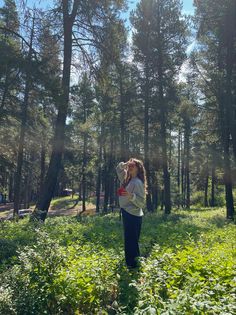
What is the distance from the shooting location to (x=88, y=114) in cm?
3466

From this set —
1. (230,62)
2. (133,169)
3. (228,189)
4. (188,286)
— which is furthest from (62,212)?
(188,286)

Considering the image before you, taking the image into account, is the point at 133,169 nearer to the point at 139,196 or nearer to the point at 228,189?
the point at 139,196

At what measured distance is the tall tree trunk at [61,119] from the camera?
12.4 meters

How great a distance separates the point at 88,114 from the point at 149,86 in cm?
1385

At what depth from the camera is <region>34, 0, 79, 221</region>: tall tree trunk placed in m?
12.4

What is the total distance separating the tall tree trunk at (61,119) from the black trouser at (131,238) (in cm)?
676

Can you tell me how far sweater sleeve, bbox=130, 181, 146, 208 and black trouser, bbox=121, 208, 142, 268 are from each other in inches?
9.2

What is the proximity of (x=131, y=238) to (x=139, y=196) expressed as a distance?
0.70 meters

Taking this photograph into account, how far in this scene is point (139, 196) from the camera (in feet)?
18.7

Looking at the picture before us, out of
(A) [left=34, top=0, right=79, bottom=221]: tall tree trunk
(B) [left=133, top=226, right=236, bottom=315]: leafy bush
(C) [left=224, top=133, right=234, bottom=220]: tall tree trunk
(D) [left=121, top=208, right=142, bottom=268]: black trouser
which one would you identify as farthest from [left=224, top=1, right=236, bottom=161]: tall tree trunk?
(B) [left=133, top=226, right=236, bottom=315]: leafy bush

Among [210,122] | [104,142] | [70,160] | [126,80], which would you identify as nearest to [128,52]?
[126,80]

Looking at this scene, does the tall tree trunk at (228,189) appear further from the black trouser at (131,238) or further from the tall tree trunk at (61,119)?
the black trouser at (131,238)

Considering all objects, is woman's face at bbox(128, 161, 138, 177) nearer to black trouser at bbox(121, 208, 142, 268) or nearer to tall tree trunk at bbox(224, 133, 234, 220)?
black trouser at bbox(121, 208, 142, 268)

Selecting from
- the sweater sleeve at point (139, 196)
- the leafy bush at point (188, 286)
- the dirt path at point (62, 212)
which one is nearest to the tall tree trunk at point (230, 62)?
the sweater sleeve at point (139, 196)
